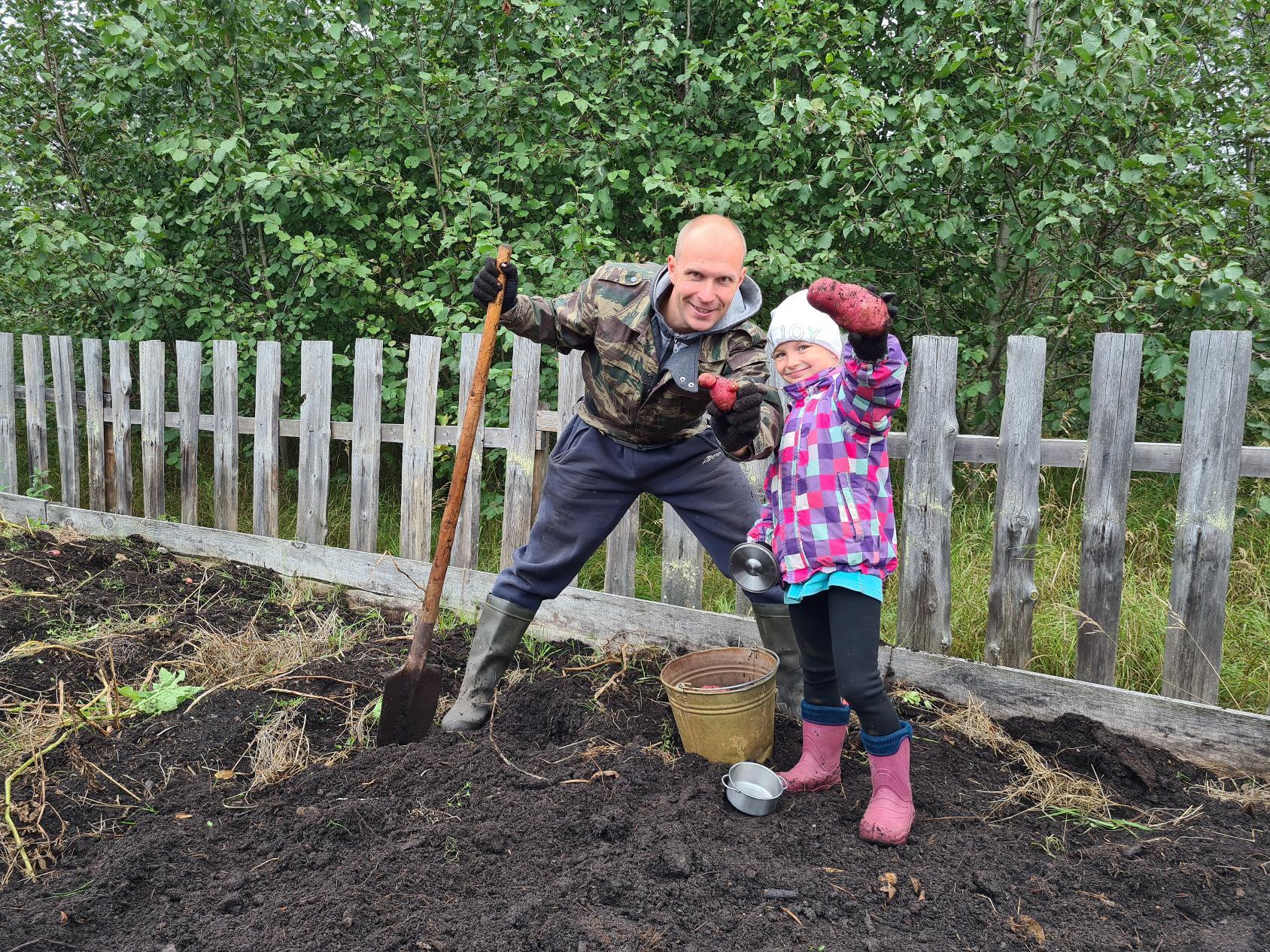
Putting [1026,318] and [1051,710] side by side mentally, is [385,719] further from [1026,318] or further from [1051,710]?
[1026,318]

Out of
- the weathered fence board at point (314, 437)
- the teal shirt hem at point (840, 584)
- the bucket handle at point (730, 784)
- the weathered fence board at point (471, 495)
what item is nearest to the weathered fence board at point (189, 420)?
the weathered fence board at point (314, 437)

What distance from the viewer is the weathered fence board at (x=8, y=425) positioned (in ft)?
22.2

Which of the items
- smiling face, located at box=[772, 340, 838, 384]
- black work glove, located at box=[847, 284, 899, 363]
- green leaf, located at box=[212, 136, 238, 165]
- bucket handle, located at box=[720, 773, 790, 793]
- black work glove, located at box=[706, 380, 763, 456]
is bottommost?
bucket handle, located at box=[720, 773, 790, 793]

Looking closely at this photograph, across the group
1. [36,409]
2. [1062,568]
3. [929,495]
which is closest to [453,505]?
[929,495]

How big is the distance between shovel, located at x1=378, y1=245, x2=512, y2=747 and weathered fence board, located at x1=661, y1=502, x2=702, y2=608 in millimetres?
1086

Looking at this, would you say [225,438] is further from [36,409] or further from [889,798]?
[889,798]

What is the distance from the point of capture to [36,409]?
21.8ft

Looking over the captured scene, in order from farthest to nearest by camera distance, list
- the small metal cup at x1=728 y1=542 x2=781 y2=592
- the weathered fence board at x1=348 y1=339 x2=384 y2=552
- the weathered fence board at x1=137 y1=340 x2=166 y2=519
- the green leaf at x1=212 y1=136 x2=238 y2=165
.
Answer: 1. the weathered fence board at x1=137 y1=340 x2=166 y2=519
2. the green leaf at x1=212 y1=136 x2=238 y2=165
3. the weathered fence board at x1=348 y1=339 x2=384 y2=552
4. the small metal cup at x1=728 y1=542 x2=781 y2=592

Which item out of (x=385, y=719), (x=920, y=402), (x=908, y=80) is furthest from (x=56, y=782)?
(x=908, y=80)

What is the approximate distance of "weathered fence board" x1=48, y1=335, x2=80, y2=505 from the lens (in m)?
6.42

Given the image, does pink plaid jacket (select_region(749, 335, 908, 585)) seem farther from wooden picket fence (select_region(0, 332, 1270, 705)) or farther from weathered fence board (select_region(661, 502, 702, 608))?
weathered fence board (select_region(661, 502, 702, 608))

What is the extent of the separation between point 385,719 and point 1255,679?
310 centimetres

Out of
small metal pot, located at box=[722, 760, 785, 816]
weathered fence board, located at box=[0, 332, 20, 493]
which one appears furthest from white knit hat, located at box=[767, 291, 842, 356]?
weathered fence board, located at box=[0, 332, 20, 493]

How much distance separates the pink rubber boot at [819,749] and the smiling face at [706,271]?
1.26 m
